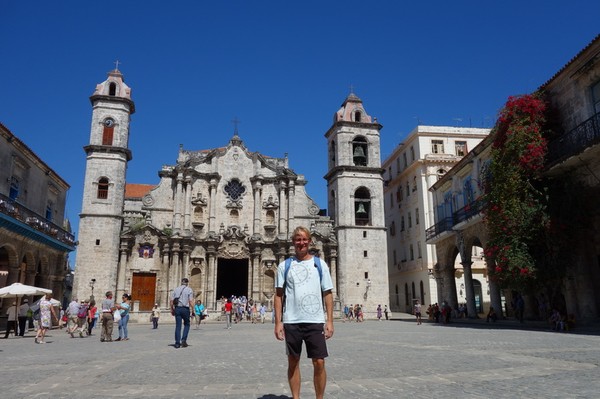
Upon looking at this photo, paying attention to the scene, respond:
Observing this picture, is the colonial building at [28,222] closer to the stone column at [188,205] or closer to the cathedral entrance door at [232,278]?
the stone column at [188,205]

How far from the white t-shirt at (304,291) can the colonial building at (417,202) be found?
109 ft

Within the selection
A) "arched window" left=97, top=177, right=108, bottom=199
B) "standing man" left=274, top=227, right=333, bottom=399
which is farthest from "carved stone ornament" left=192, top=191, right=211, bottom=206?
"standing man" left=274, top=227, right=333, bottom=399

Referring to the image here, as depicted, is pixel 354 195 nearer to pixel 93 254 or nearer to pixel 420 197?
pixel 420 197

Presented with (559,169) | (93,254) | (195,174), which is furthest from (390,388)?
(195,174)

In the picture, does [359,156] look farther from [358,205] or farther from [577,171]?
[577,171]

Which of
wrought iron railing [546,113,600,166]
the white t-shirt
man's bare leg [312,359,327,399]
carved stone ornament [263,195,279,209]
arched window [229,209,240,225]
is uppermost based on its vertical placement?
carved stone ornament [263,195,279,209]

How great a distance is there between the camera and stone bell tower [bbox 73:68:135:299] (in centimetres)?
3309

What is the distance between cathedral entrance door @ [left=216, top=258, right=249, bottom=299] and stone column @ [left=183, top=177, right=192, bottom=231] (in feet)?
14.6

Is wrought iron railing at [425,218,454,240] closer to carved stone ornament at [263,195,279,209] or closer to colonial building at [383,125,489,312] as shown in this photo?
colonial building at [383,125,489,312]

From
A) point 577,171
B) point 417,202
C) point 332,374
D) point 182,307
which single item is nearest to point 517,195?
point 577,171

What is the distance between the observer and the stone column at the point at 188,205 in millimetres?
37406

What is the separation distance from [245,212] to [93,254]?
12153 mm

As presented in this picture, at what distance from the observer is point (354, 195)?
39.4 m

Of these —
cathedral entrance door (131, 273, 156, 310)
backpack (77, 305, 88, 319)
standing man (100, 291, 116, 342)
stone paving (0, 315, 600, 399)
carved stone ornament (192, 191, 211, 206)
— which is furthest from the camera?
carved stone ornament (192, 191, 211, 206)
